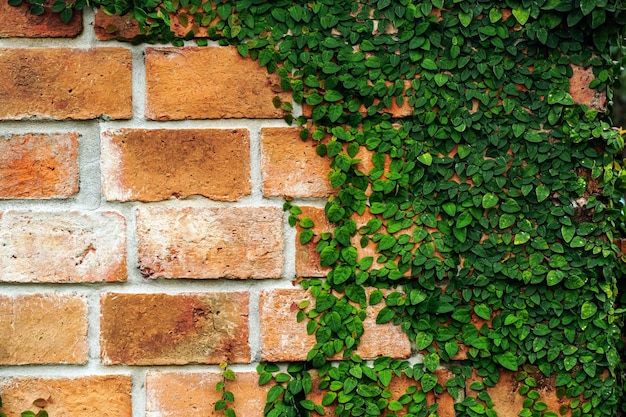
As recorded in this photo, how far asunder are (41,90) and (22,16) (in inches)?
4.1

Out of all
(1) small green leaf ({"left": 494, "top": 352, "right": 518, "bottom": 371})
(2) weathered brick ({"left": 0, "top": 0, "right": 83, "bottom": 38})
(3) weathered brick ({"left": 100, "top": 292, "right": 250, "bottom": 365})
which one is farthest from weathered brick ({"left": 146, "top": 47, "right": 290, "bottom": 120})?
(1) small green leaf ({"left": 494, "top": 352, "right": 518, "bottom": 371})

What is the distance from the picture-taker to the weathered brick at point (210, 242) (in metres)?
0.81

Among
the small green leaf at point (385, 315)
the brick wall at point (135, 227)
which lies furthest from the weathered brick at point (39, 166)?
the small green leaf at point (385, 315)

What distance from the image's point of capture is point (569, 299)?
0.83 m

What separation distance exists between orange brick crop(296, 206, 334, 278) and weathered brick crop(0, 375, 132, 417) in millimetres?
283

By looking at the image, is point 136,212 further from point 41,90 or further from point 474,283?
point 474,283

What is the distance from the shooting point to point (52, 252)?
2.64 feet

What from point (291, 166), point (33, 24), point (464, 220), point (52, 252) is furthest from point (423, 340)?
point (33, 24)

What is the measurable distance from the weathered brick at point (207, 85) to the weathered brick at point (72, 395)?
0.37 m

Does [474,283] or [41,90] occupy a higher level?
[41,90]

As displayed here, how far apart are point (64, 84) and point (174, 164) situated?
0.19 m

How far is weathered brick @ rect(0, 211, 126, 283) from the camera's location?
805 mm

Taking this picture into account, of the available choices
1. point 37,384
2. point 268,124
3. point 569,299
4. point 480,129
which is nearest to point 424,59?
point 480,129

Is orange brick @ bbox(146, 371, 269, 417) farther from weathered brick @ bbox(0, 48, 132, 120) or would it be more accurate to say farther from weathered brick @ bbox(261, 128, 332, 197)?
weathered brick @ bbox(0, 48, 132, 120)
